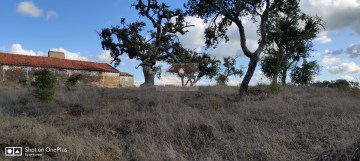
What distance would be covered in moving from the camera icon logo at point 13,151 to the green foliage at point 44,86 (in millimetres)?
6499

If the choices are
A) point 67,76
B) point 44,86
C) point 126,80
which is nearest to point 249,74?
point 44,86

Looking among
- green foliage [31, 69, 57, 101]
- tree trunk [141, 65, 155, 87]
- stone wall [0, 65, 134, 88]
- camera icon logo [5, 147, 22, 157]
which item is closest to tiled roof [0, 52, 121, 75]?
stone wall [0, 65, 134, 88]

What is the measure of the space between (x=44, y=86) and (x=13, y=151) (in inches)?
275

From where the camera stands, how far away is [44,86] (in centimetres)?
1325

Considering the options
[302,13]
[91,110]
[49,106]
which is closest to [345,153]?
[91,110]

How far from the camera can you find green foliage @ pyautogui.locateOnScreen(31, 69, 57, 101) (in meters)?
13.0

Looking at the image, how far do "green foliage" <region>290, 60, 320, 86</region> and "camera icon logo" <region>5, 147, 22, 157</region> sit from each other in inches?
1562

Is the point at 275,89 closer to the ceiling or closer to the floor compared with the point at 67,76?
closer to the floor

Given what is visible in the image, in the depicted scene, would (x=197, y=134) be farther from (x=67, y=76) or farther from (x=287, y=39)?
(x=67, y=76)

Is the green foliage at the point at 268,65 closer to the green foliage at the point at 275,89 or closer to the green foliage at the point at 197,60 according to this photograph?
the green foliage at the point at 197,60

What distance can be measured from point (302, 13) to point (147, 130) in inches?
530

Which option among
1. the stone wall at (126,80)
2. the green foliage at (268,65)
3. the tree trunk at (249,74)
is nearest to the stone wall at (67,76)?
the stone wall at (126,80)

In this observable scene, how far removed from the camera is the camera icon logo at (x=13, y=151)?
6.51 meters

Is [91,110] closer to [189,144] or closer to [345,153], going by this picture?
[189,144]
